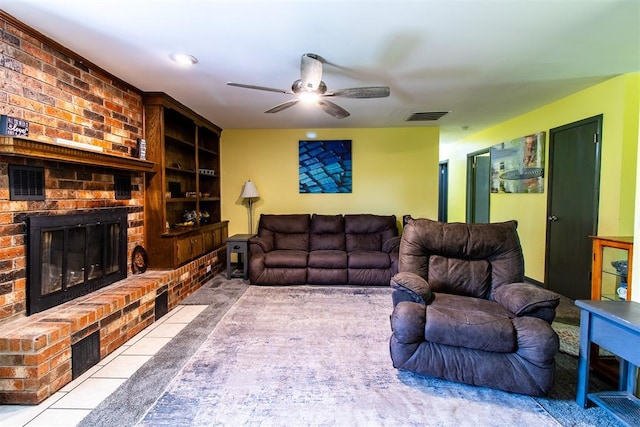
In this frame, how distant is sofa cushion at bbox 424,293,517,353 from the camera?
177cm

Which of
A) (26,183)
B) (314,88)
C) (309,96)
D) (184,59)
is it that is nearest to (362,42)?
(314,88)

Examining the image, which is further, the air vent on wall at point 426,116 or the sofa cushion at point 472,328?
the air vent on wall at point 426,116

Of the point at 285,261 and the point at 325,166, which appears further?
the point at 325,166

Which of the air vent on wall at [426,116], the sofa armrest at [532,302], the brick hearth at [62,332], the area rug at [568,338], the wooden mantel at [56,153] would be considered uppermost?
the air vent on wall at [426,116]

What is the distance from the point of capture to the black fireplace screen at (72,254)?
6.81 feet

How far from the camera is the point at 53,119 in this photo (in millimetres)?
2227

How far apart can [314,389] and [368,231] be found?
2915 millimetres

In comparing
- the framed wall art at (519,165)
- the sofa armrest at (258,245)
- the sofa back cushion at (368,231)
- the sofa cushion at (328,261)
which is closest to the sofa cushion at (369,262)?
the sofa cushion at (328,261)

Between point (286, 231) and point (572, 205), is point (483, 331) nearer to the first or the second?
point (572, 205)

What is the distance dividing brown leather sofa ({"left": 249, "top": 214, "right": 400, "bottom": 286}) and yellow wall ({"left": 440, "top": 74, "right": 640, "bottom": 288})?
1.79 metres

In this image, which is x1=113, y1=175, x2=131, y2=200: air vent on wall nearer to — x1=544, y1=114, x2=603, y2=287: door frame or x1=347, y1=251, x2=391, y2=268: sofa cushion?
x1=347, y1=251, x2=391, y2=268: sofa cushion

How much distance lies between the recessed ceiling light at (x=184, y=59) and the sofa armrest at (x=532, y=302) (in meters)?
2.99

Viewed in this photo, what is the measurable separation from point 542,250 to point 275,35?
159 inches

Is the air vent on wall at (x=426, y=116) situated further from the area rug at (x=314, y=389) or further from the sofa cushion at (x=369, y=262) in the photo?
the area rug at (x=314, y=389)
